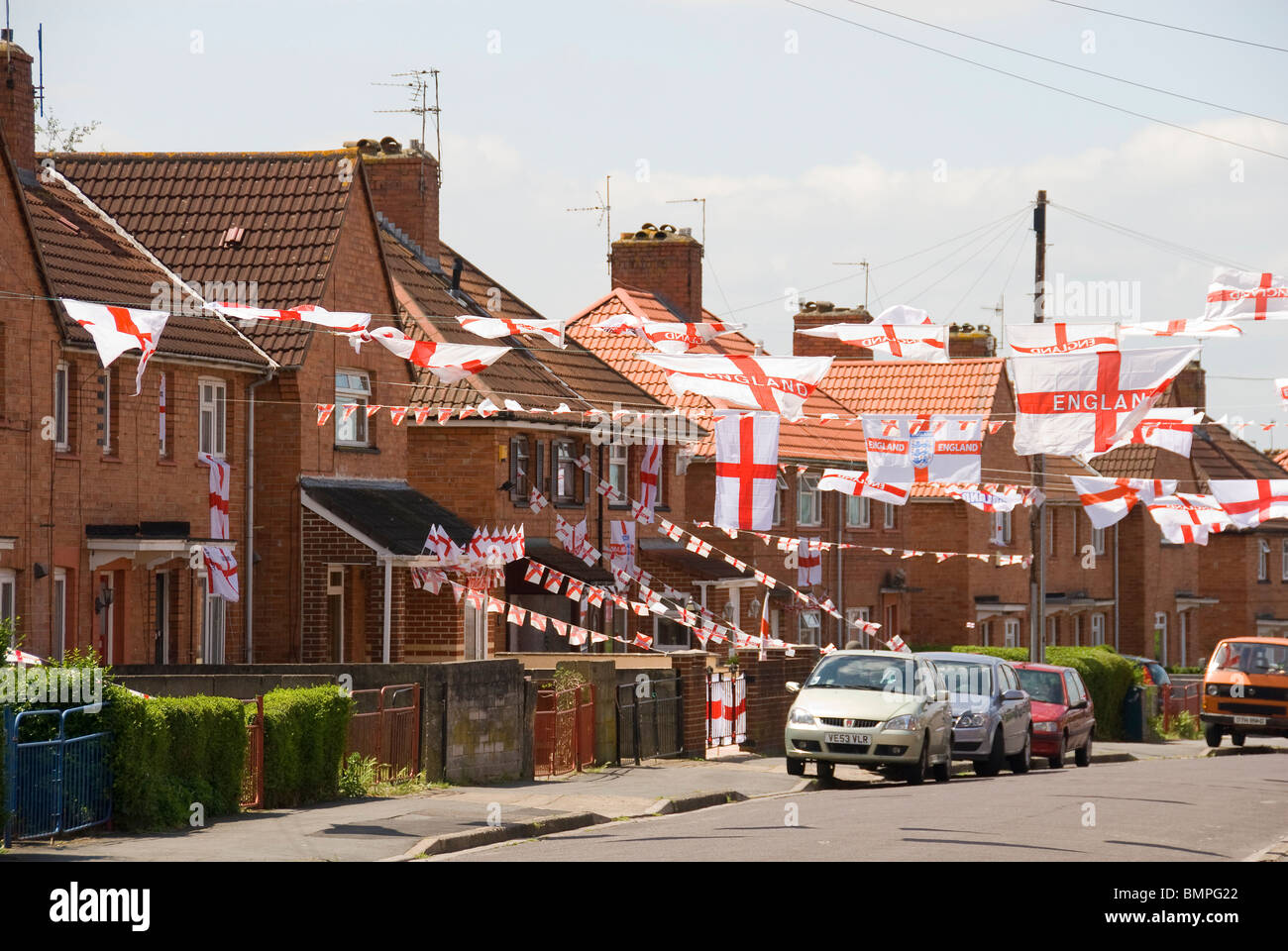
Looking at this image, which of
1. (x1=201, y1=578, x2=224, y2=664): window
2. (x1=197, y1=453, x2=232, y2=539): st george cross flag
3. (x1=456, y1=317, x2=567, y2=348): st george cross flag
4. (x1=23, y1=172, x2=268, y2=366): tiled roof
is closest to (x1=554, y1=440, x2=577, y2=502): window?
(x1=23, y1=172, x2=268, y2=366): tiled roof

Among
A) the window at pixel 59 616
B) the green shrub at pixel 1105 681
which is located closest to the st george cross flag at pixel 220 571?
the window at pixel 59 616

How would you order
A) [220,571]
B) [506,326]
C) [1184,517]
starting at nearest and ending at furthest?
[506,326] < [220,571] < [1184,517]

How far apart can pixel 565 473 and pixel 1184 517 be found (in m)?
10.7

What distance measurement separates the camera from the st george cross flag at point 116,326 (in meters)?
18.3

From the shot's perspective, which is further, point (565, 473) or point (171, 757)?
point (565, 473)

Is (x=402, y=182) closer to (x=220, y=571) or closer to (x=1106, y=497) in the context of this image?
(x=220, y=571)

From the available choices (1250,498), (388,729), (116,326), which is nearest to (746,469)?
(1250,498)

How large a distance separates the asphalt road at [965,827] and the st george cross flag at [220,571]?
8845 mm

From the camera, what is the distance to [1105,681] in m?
38.0

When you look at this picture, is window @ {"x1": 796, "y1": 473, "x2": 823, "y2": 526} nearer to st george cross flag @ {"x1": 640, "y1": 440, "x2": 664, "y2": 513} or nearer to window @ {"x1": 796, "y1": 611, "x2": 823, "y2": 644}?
window @ {"x1": 796, "y1": 611, "x2": 823, "y2": 644}

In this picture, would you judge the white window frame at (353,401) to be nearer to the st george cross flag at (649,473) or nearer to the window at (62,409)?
the window at (62,409)

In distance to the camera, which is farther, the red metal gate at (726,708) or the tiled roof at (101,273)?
the red metal gate at (726,708)

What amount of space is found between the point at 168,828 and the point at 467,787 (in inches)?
200

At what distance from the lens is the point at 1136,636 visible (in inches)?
2338
